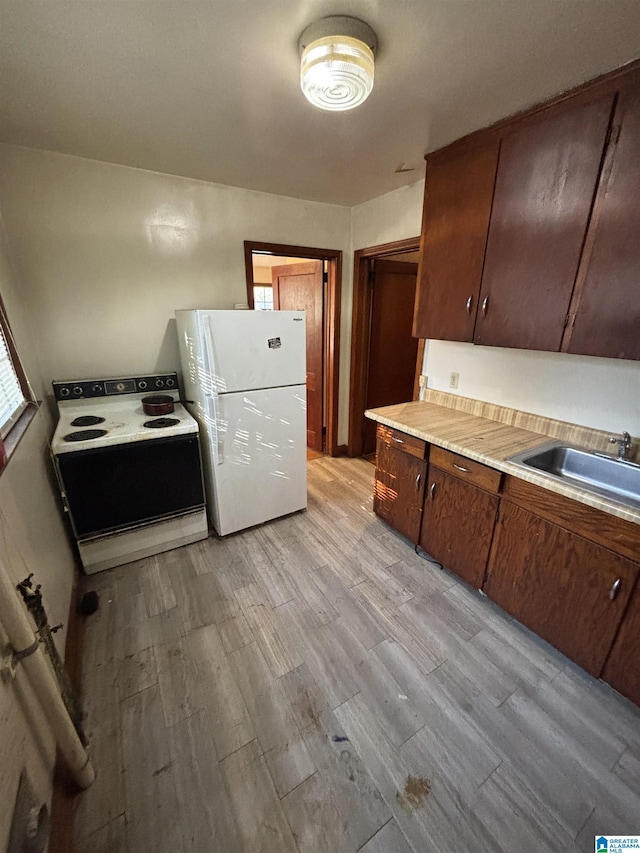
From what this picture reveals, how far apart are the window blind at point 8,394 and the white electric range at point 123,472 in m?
0.26

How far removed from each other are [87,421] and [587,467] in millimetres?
2798

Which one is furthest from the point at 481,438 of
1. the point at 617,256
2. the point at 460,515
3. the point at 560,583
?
the point at 617,256

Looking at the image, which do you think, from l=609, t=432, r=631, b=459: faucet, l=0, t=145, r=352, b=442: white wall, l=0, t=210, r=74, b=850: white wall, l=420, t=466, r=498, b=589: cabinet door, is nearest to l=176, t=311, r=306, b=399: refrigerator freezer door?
l=0, t=145, r=352, b=442: white wall

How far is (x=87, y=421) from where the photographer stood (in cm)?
208

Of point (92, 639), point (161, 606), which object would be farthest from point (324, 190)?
point (92, 639)

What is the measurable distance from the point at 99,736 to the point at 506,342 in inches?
93.8

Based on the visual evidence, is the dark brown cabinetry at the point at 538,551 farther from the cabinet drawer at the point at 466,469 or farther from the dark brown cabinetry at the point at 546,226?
the dark brown cabinetry at the point at 546,226

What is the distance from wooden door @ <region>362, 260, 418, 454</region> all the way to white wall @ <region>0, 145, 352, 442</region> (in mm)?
1039

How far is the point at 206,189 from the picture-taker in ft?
7.95

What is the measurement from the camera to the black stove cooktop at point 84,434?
183 cm

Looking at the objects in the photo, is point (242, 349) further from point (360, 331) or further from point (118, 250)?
point (360, 331)

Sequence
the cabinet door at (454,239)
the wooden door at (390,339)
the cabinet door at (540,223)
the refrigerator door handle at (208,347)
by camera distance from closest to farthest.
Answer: the cabinet door at (540,223), the cabinet door at (454,239), the refrigerator door handle at (208,347), the wooden door at (390,339)

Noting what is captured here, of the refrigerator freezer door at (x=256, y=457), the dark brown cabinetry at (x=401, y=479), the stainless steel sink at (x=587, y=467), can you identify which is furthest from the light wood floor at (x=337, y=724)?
the stainless steel sink at (x=587, y=467)

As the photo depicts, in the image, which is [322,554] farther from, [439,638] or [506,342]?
[506,342]
